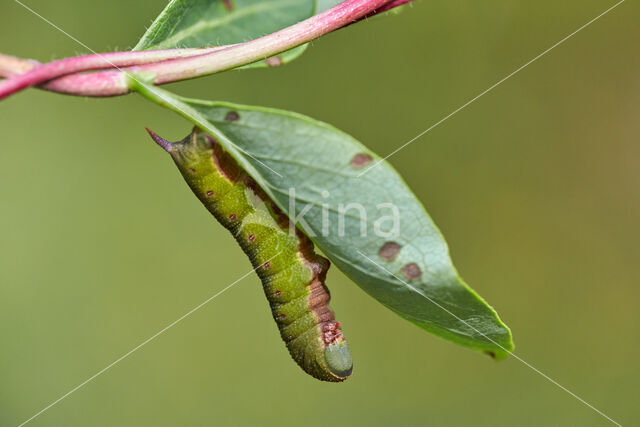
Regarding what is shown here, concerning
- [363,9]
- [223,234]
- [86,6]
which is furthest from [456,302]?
[86,6]

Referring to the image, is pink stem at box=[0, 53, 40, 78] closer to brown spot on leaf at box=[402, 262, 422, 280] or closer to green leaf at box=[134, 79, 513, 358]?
green leaf at box=[134, 79, 513, 358]

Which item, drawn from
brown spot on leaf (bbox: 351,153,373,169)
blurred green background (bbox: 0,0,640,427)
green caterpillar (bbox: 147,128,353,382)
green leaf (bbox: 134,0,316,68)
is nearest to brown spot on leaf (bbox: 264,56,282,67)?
green leaf (bbox: 134,0,316,68)

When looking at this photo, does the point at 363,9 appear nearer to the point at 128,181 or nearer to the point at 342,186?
the point at 342,186

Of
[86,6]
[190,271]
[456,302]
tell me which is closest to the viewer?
[456,302]

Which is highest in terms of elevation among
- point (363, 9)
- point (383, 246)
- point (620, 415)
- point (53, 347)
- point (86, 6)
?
point (86, 6)

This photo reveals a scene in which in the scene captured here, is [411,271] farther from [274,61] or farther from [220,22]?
[220,22]

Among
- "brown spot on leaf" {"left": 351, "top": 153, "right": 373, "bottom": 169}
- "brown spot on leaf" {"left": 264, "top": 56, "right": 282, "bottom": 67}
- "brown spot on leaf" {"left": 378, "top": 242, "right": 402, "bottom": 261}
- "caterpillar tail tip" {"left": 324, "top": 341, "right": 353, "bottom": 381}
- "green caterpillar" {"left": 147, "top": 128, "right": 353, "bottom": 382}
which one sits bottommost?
"brown spot on leaf" {"left": 378, "top": 242, "right": 402, "bottom": 261}

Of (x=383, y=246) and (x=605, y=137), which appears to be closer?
(x=383, y=246)
